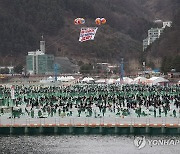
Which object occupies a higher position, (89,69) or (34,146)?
(89,69)

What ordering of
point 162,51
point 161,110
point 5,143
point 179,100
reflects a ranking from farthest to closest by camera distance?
point 162,51 → point 179,100 → point 161,110 → point 5,143

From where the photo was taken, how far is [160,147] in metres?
44.2

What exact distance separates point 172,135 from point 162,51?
115220mm

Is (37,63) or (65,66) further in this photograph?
(65,66)

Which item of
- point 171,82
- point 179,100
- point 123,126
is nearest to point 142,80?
point 171,82

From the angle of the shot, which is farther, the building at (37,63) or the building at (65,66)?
the building at (65,66)

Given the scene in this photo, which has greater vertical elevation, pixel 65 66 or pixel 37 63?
pixel 65 66

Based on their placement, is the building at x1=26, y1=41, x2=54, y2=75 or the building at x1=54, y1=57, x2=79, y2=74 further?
the building at x1=54, y1=57, x2=79, y2=74

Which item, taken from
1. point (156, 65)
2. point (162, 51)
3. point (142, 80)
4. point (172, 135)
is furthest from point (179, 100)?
point (162, 51)

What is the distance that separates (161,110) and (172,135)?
9165 mm

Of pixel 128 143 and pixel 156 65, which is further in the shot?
pixel 156 65

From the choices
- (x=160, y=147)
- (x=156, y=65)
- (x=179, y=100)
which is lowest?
(x=160, y=147)

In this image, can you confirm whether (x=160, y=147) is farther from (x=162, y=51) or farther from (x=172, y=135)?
(x=162, y=51)

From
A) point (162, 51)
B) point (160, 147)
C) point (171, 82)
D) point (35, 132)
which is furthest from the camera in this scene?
point (162, 51)
